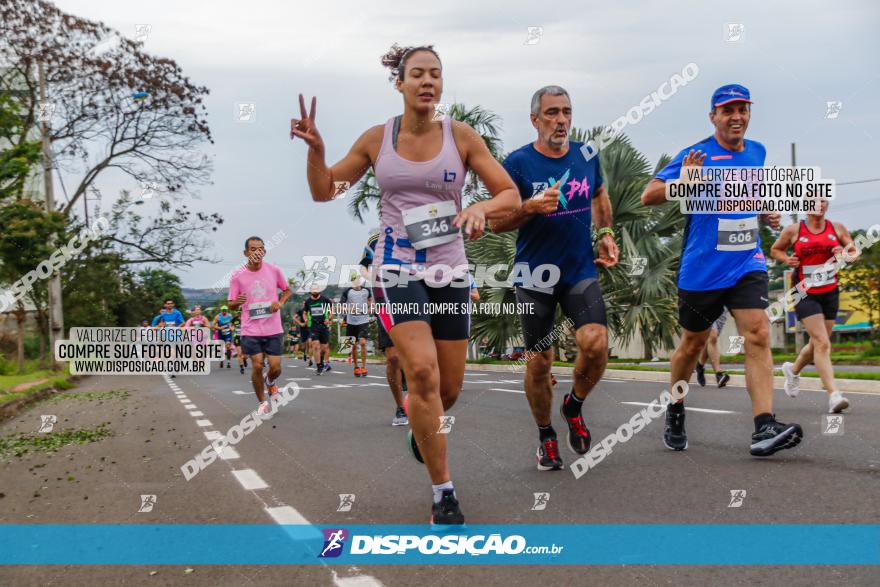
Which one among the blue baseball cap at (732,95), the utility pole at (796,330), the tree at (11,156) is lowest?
the utility pole at (796,330)

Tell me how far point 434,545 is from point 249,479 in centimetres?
250

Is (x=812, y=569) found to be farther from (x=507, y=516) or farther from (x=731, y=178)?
(x=731, y=178)

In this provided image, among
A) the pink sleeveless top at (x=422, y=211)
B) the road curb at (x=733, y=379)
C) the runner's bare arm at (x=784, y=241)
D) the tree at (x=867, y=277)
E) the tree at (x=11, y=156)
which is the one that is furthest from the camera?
the tree at (x=867, y=277)

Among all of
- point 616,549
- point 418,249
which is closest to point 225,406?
point 418,249

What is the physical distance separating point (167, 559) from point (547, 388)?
2640mm

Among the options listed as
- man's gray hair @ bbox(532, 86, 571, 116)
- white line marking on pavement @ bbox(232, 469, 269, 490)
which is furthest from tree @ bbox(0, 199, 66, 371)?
man's gray hair @ bbox(532, 86, 571, 116)

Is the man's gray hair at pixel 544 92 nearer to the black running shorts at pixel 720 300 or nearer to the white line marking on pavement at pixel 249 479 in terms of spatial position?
the black running shorts at pixel 720 300

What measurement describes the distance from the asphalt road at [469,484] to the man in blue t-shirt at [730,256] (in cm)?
64

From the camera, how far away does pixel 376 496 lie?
4.98m

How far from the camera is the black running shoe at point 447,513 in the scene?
398 cm

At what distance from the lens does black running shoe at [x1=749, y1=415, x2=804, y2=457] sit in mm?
5062

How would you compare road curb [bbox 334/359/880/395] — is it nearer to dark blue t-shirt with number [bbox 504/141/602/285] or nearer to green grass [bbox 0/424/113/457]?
dark blue t-shirt with number [bbox 504/141/602/285]

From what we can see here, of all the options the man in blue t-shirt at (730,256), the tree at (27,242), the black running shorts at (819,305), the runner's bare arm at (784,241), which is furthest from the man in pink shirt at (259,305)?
the man in blue t-shirt at (730,256)

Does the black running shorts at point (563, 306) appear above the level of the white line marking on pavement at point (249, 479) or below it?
above
